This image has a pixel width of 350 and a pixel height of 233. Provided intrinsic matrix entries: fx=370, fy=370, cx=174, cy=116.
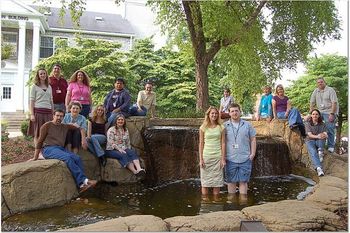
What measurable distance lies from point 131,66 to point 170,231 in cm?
1825

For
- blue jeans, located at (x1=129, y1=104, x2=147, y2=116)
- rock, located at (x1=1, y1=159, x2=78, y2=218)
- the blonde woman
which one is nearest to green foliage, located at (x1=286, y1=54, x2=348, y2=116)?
blue jeans, located at (x1=129, y1=104, x2=147, y2=116)

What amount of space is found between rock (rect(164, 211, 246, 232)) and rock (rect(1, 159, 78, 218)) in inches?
87.0

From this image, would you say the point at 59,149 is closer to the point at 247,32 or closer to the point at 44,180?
the point at 44,180


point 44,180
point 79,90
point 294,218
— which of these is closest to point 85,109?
point 79,90

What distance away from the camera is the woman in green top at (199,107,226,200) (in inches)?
209

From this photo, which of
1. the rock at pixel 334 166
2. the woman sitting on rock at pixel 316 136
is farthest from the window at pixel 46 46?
the rock at pixel 334 166

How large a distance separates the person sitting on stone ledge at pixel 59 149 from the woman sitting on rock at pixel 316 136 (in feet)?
12.9

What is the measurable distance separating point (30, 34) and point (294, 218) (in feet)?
78.6

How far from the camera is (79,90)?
6863mm

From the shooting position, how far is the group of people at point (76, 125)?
5469 mm

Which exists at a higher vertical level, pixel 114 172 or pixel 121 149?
pixel 121 149

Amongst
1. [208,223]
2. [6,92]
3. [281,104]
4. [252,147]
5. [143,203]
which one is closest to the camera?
[208,223]

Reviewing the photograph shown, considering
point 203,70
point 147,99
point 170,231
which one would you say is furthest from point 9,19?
point 170,231

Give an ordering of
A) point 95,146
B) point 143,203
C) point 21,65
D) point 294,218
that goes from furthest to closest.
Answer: point 21,65 → point 95,146 → point 143,203 → point 294,218
